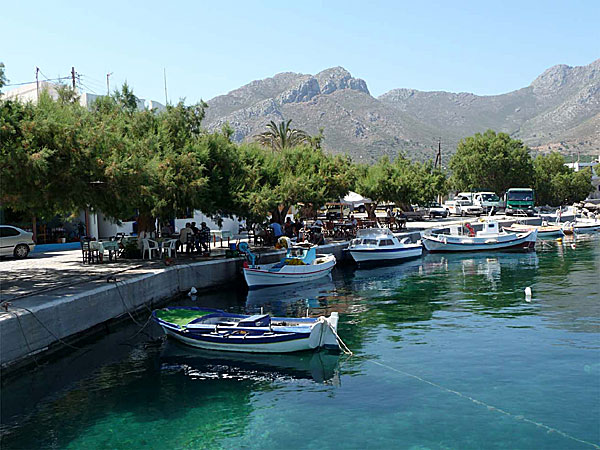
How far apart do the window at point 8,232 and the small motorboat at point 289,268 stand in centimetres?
1204

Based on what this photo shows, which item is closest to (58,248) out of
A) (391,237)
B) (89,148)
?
(89,148)

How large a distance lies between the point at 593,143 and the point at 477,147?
11803 centimetres

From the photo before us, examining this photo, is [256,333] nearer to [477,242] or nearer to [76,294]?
[76,294]

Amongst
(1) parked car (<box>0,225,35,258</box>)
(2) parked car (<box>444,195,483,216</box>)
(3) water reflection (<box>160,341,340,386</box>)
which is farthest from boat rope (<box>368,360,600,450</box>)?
(2) parked car (<box>444,195,483,216</box>)

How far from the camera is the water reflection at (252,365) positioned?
17.0 m

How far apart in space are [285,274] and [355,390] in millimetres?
16642

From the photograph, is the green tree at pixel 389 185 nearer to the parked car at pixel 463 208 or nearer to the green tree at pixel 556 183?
the parked car at pixel 463 208

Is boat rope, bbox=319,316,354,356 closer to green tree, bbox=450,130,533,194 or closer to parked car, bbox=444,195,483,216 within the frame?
parked car, bbox=444,195,483,216

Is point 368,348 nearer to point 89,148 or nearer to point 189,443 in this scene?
point 189,443

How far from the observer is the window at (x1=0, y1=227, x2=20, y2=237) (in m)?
31.5

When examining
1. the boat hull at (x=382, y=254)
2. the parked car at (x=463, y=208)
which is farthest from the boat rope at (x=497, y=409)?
the parked car at (x=463, y=208)

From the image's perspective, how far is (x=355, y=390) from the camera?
609 inches

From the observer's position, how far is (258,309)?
26297mm

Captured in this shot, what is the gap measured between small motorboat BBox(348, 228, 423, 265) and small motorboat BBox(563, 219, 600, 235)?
27178 millimetres
